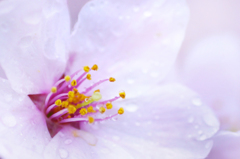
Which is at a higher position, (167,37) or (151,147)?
(167,37)

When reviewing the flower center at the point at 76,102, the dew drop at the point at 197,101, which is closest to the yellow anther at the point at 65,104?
the flower center at the point at 76,102

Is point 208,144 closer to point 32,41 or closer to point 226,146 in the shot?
point 226,146

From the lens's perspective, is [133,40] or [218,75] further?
[218,75]

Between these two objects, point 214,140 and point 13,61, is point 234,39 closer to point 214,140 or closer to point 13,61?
point 214,140

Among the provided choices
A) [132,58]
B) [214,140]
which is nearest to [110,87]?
[132,58]

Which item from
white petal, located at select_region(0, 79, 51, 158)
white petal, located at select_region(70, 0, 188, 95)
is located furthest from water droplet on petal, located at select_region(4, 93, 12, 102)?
white petal, located at select_region(70, 0, 188, 95)

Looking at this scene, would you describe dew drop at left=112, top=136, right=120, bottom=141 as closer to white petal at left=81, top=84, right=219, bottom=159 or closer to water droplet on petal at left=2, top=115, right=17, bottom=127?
white petal at left=81, top=84, right=219, bottom=159

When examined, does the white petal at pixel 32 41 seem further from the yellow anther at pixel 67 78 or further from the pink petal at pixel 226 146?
the pink petal at pixel 226 146

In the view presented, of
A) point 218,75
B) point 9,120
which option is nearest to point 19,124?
point 9,120
